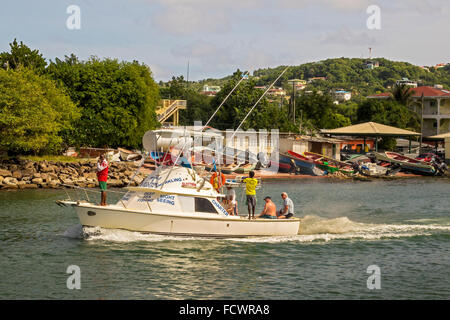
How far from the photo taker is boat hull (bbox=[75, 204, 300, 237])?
21.5 m

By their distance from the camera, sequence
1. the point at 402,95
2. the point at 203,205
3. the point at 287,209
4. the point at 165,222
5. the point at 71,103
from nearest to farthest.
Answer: the point at 165,222 → the point at 203,205 → the point at 287,209 → the point at 71,103 → the point at 402,95

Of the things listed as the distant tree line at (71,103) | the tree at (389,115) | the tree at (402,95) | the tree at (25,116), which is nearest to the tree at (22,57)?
the distant tree line at (71,103)

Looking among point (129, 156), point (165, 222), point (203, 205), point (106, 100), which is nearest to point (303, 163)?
point (129, 156)

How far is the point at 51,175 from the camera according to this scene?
140ft

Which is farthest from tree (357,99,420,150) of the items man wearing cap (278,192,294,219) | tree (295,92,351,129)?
man wearing cap (278,192,294,219)

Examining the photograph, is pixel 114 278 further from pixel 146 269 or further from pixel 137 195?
pixel 137 195

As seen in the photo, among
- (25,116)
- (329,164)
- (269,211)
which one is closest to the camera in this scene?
(269,211)

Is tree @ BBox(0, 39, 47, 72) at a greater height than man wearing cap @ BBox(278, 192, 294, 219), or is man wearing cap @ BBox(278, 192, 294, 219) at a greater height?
tree @ BBox(0, 39, 47, 72)

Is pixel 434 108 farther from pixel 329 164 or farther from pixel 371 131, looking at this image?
pixel 329 164

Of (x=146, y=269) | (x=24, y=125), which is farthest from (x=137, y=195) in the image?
(x=24, y=125)

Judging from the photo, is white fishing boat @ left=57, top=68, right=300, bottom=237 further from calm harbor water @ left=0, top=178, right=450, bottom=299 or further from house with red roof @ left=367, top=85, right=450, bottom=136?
house with red roof @ left=367, top=85, right=450, bottom=136

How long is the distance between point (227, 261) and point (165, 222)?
305cm

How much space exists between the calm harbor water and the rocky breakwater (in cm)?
1093
